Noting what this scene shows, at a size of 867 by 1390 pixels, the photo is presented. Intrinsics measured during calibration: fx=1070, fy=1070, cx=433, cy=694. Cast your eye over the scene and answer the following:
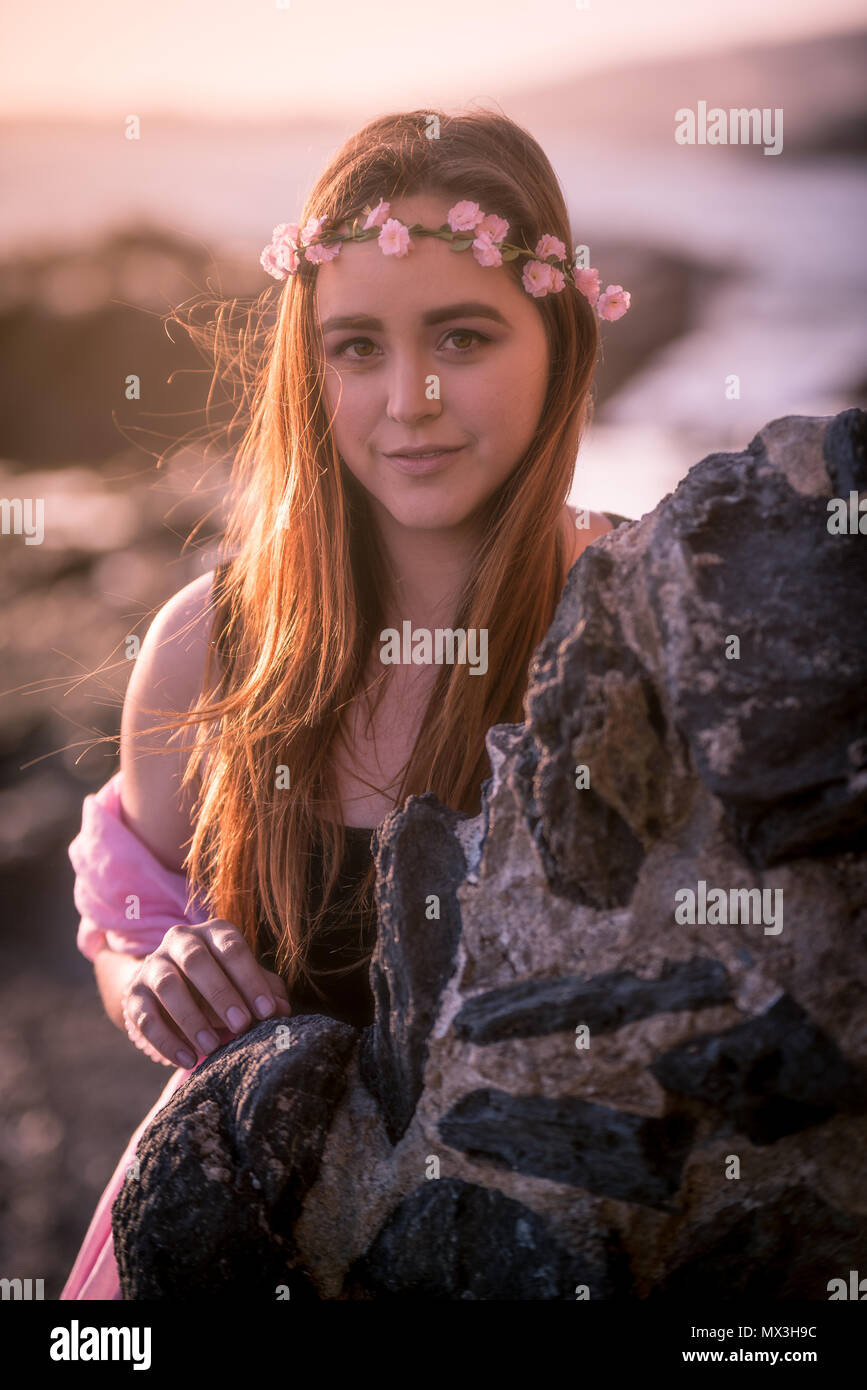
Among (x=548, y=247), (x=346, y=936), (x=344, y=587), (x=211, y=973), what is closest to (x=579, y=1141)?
(x=211, y=973)

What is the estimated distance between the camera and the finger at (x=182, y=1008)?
3.07 ft

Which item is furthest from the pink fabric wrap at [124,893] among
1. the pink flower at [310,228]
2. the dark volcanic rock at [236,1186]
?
the pink flower at [310,228]

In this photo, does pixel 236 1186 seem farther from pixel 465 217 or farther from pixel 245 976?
pixel 465 217

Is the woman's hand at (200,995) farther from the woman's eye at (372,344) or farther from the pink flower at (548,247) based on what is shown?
the pink flower at (548,247)

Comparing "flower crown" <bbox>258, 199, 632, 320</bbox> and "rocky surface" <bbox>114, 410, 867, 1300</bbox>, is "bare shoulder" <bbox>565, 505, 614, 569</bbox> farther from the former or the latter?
"rocky surface" <bbox>114, 410, 867, 1300</bbox>

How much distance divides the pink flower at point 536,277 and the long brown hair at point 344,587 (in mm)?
11

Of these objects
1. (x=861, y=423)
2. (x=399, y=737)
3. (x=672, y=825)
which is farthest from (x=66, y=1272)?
(x=861, y=423)

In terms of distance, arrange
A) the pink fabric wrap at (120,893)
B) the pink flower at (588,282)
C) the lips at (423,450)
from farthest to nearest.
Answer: the pink fabric wrap at (120,893), the pink flower at (588,282), the lips at (423,450)

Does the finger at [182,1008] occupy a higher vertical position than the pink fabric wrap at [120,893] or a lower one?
lower

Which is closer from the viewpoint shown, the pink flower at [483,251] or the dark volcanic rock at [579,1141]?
the dark volcanic rock at [579,1141]

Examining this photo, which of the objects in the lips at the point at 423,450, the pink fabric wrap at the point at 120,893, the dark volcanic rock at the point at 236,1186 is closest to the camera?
the dark volcanic rock at the point at 236,1186

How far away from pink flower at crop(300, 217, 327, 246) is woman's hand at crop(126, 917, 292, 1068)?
26.6 inches

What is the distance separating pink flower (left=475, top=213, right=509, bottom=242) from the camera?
3.30 feet

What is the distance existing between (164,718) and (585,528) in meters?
0.60
